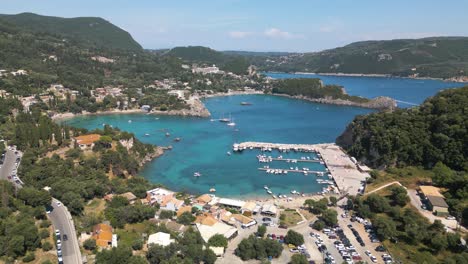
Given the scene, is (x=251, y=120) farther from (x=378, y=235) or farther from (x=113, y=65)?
(x=113, y=65)

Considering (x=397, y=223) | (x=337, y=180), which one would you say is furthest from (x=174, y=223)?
(x=337, y=180)

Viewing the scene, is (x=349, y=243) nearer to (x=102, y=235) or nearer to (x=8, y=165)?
(x=102, y=235)

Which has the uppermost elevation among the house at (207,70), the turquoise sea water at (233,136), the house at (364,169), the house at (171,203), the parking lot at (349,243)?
the house at (207,70)

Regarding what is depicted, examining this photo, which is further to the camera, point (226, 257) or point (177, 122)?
point (177, 122)

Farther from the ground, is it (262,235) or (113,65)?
(113,65)

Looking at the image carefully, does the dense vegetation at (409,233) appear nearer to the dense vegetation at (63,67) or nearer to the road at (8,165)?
the road at (8,165)

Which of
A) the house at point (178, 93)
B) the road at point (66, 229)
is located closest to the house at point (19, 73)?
the house at point (178, 93)
